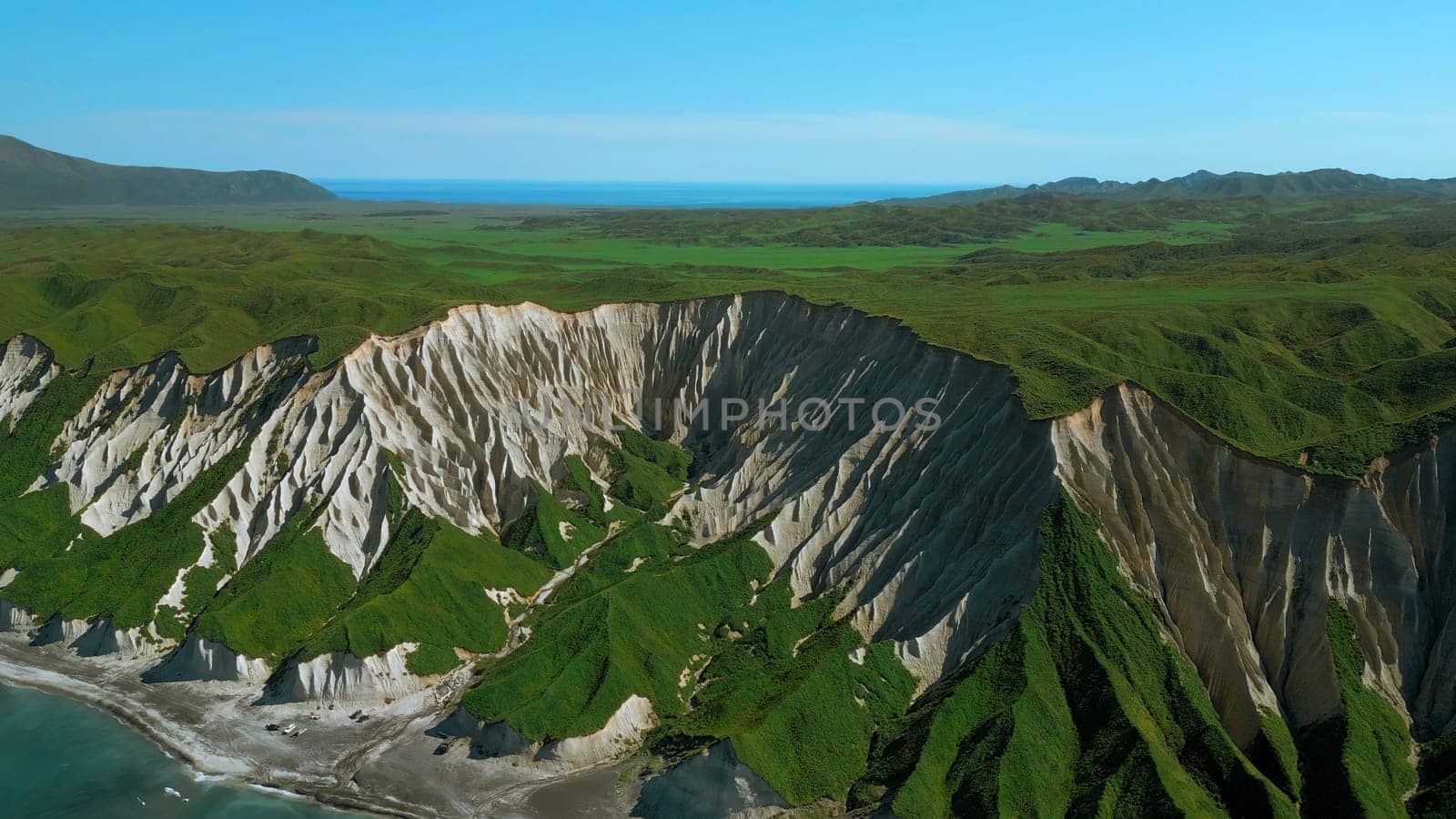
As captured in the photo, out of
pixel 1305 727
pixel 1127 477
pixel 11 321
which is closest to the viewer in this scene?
pixel 1305 727

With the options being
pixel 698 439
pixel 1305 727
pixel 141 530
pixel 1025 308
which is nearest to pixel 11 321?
pixel 141 530

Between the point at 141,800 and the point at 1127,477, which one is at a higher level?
the point at 1127,477

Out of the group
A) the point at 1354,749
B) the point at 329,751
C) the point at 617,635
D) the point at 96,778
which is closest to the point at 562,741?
the point at 617,635

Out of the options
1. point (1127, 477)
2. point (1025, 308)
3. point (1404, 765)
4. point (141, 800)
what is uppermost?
point (1025, 308)

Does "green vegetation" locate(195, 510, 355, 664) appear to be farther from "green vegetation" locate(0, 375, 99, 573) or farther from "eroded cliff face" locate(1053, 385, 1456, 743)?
"eroded cliff face" locate(1053, 385, 1456, 743)

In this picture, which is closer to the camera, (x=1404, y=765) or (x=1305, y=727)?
(x=1404, y=765)

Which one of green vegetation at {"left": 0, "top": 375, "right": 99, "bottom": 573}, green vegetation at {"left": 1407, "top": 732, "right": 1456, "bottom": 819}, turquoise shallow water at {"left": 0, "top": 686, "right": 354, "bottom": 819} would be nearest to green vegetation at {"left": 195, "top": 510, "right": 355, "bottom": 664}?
turquoise shallow water at {"left": 0, "top": 686, "right": 354, "bottom": 819}

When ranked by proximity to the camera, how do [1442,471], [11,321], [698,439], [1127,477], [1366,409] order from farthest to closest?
[11,321], [698,439], [1366,409], [1127,477], [1442,471]

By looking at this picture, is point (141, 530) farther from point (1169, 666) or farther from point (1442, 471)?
point (1442, 471)
